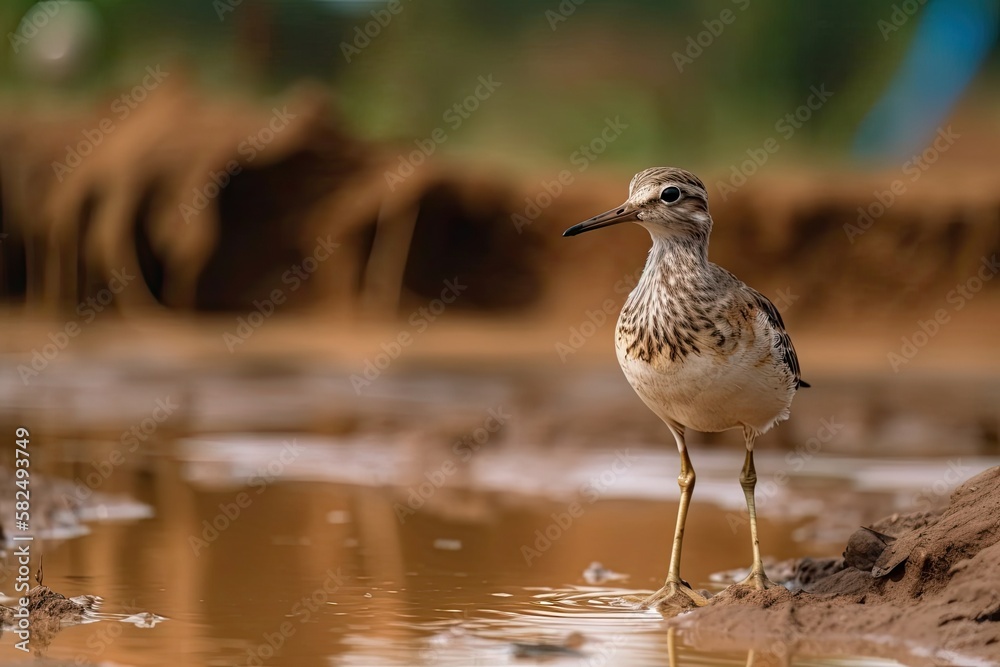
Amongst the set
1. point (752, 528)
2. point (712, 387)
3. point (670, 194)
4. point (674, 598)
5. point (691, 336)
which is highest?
point (670, 194)

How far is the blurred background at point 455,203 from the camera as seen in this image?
54.3 feet

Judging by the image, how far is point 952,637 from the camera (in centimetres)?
542

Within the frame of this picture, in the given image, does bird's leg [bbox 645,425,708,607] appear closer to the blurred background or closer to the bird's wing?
the bird's wing

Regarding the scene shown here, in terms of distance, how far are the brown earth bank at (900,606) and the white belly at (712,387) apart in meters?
0.80

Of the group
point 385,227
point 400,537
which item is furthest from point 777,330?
point 385,227

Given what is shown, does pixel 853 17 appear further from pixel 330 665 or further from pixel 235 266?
pixel 330 665

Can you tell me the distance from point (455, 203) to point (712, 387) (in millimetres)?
17032

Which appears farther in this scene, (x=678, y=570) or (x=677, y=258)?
(x=678, y=570)

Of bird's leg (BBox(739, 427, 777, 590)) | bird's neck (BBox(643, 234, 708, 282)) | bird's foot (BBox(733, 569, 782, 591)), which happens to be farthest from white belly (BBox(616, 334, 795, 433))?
bird's foot (BBox(733, 569, 782, 591))

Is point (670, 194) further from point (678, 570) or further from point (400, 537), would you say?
point (400, 537)

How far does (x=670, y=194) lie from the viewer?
646 centimetres

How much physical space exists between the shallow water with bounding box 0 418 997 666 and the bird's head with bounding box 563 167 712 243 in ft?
6.00

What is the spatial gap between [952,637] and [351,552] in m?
3.61

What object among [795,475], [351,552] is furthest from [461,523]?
[795,475]
